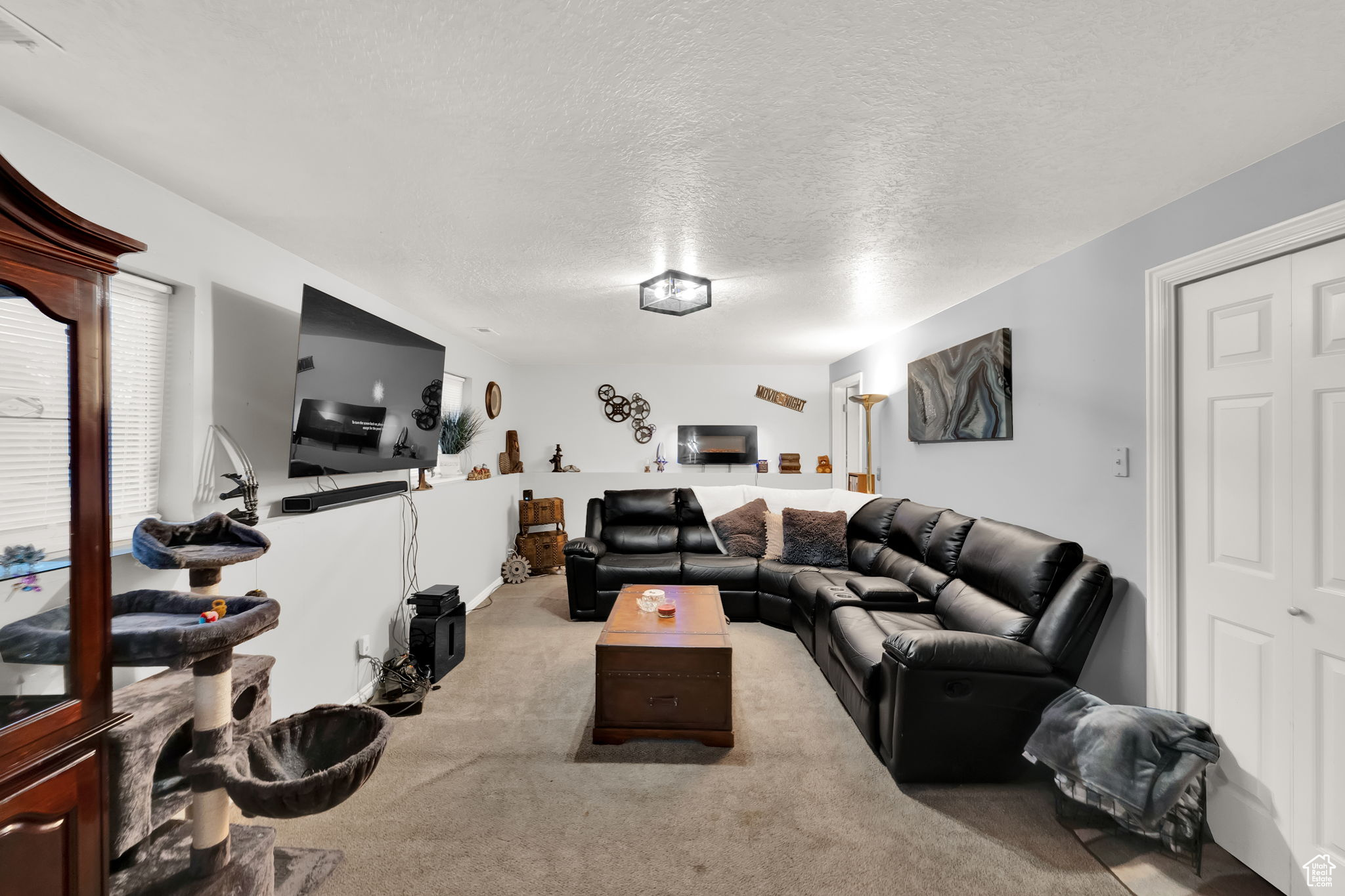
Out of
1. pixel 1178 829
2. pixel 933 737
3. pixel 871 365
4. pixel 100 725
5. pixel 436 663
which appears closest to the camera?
pixel 100 725

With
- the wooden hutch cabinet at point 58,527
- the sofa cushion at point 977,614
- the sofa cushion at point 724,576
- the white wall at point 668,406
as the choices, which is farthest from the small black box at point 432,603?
the white wall at point 668,406

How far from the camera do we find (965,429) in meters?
3.38

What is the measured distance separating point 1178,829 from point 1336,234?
190 centimetres

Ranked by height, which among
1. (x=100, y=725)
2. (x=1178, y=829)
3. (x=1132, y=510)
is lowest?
(x=1178, y=829)

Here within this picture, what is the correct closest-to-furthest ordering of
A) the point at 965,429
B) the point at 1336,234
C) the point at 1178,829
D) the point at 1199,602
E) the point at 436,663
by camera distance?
1. the point at 1336,234
2. the point at 1178,829
3. the point at 1199,602
4. the point at 436,663
5. the point at 965,429

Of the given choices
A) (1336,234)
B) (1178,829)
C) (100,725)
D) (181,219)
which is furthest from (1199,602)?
(181,219)

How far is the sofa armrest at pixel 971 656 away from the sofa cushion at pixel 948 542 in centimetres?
94

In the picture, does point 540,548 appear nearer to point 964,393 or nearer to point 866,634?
point 866,634

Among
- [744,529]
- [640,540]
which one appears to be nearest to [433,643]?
[640,540]

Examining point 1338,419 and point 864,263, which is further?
point 864,263

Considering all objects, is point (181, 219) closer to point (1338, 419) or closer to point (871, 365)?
point (1338, 419)

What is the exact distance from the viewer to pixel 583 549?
14.6 feet

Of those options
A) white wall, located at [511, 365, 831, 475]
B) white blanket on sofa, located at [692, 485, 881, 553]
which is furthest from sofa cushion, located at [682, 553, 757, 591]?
white wall, located at [511, 365, 831, 475]

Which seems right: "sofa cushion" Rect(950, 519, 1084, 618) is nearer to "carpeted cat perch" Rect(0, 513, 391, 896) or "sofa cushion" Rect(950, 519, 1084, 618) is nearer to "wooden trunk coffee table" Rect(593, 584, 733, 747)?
"wooden trunk coffee table" Rect(593, 584, 733, 747)
